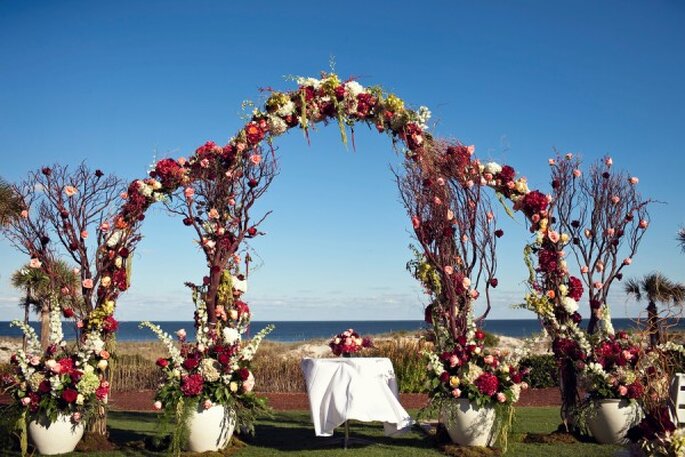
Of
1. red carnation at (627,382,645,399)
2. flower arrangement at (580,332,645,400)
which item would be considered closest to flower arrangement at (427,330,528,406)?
flower arrangement at (580,332,645,400)

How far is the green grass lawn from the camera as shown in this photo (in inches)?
310

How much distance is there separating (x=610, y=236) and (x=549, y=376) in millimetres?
6554

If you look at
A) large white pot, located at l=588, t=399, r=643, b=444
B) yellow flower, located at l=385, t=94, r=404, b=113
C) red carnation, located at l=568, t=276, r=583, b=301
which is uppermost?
yellow flower, located at l=385, t=94, r=404, b=113

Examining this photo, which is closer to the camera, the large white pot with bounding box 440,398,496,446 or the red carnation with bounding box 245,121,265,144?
the large white pot with bounding box 440,398,496,446

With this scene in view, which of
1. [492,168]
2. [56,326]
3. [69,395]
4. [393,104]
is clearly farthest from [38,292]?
[492,168]

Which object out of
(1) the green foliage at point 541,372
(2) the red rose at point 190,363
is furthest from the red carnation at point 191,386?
(1) the green foliage at point 541,372

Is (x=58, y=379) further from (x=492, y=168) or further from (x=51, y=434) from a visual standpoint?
(x=492, y=168)

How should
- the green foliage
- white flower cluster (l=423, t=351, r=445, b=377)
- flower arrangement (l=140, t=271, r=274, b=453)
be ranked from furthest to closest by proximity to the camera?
the green foliage < white flower cluster (l=423, t=351, r=445, b=377) < flower arrangement (l=140, t=271, r=274, b=453)

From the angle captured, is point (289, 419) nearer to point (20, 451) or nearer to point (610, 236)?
point (20, 451)

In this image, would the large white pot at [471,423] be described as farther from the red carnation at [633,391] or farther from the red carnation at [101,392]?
the red carnation at [101,392]

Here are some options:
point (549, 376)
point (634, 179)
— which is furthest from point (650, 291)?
point (634, 179)

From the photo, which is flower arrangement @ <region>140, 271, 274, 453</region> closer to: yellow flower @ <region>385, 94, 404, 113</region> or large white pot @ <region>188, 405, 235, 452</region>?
large white pot @ <region>188, 405, 235, 452</region>

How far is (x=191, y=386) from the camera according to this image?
7.72m

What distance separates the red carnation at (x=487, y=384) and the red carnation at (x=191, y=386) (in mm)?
3398
